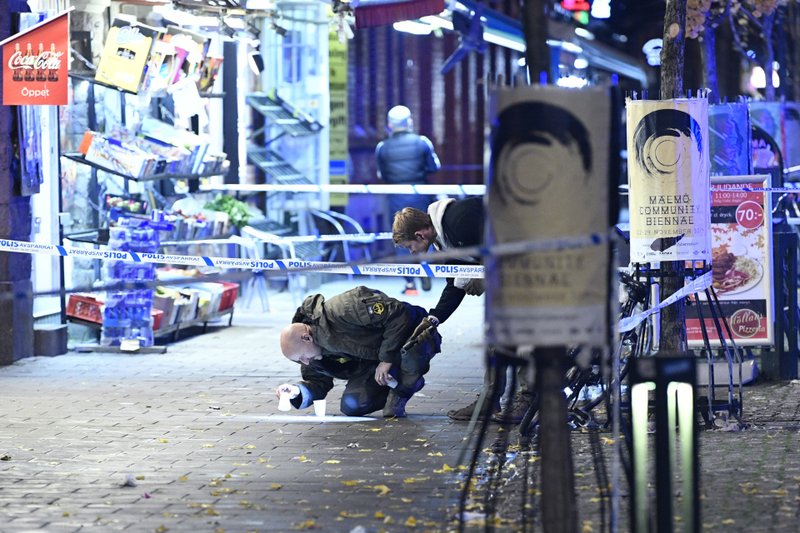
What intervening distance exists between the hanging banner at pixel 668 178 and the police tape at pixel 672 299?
172 mm

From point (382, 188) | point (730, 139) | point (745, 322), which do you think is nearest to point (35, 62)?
point (382, 188)

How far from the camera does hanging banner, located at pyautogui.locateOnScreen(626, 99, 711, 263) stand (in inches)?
364

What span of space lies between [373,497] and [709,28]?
744 inches

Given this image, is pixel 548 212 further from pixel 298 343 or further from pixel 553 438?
pixel 298 343

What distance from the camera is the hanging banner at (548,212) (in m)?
5.51

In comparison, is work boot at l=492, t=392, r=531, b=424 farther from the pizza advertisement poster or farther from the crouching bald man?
the pizza advertisement poster

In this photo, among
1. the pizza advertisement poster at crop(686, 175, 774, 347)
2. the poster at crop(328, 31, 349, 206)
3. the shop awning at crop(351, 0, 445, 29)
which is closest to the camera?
the pizza advertisement poster at crop(686, 175, 774, 347)

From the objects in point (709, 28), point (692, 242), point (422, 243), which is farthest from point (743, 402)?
point (709, 28)

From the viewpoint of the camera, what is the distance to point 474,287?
9.94 meters

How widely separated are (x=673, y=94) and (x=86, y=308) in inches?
255

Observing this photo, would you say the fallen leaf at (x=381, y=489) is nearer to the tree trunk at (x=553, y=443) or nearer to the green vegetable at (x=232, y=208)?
the tree trunk at (x=553, y=443)

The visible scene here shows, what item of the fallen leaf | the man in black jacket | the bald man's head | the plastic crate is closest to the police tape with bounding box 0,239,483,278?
the plastic crate

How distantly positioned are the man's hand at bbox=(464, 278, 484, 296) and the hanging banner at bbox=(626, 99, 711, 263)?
1110mm

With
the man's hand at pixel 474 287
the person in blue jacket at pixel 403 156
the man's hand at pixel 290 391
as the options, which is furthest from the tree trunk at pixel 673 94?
the person in blue jacket at pixel 403 156
